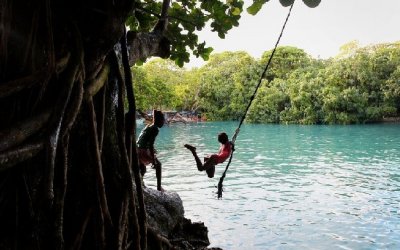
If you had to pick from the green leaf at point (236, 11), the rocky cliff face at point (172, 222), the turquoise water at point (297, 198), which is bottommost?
the turquoise water at point (297, 198)

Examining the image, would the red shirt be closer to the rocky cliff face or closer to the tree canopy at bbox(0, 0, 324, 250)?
the rocky cliff face

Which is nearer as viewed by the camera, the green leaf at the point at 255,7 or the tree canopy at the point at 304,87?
the green leaf at the point at 255,7

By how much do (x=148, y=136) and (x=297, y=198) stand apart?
6897 millimetres

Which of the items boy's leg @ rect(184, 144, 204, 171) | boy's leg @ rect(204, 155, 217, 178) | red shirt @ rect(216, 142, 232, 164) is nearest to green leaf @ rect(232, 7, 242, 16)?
boy's leg @ rect(184, 144, 204, 171)

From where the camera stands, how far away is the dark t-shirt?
23.2 feet

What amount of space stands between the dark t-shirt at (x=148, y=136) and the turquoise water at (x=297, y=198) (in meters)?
2.76

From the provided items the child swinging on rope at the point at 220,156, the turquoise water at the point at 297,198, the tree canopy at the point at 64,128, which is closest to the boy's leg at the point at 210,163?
the child swinging on rope at the point at 220,156

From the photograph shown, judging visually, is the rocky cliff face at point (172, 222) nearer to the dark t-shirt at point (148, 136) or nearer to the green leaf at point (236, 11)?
the dark t-shirt at point (148, 136)

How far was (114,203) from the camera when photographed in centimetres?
308

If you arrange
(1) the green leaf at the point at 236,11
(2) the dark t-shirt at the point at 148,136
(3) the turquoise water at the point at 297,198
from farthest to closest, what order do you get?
(3) the turquoise water at the point at 297,198, (2) the dark t-shirt at the point at 148,136, (1) the green leaf at the point at 236,11

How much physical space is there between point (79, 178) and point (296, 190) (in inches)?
457

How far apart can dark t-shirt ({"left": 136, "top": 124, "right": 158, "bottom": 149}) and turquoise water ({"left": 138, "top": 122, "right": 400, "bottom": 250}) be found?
2.76 metres

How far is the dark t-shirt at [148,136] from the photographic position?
7.09m

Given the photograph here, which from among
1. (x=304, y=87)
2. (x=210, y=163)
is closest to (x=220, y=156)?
(x=210, y=163)
